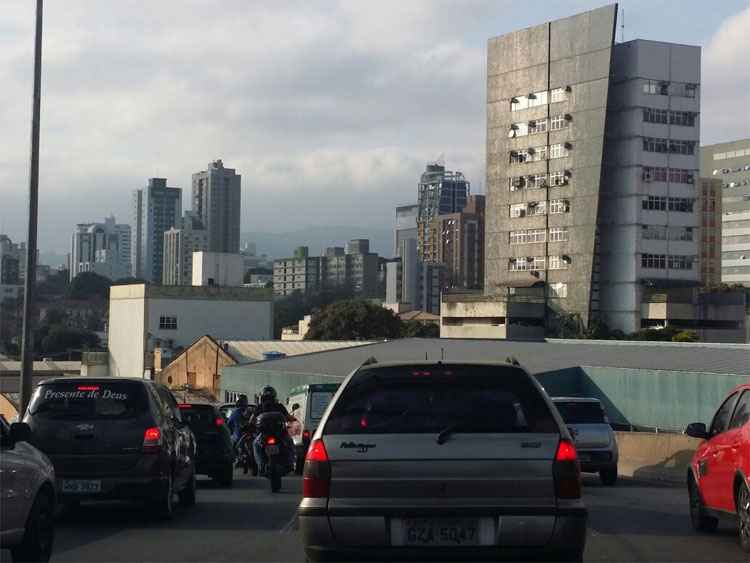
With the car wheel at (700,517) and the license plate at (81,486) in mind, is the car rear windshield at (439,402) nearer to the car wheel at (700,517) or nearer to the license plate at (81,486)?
the car wheel at (700,517)

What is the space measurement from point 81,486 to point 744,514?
7.34 metres

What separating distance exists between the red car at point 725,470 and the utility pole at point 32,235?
1334 centimetres

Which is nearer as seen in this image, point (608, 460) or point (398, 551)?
point (398, 551)

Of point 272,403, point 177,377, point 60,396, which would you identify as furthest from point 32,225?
point 177,377

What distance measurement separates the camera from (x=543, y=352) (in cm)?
5275

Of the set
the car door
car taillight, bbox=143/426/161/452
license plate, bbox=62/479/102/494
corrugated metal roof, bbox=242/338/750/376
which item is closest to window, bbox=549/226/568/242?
corrugated metal roof, bbox=242/338/750/376

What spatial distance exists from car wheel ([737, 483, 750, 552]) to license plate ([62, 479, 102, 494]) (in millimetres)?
7091

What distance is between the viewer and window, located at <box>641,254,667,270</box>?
11506 cm

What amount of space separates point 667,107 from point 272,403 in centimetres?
10023

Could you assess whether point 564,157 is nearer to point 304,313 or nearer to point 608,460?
point 304,313

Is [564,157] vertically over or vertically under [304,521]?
over

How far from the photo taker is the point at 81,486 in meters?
13.5

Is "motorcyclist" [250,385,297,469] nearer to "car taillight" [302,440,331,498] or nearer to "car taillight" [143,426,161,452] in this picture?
"car taillight" [143,426,161,452]

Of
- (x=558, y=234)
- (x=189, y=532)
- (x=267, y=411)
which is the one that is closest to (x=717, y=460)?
(x=189, y=532)
